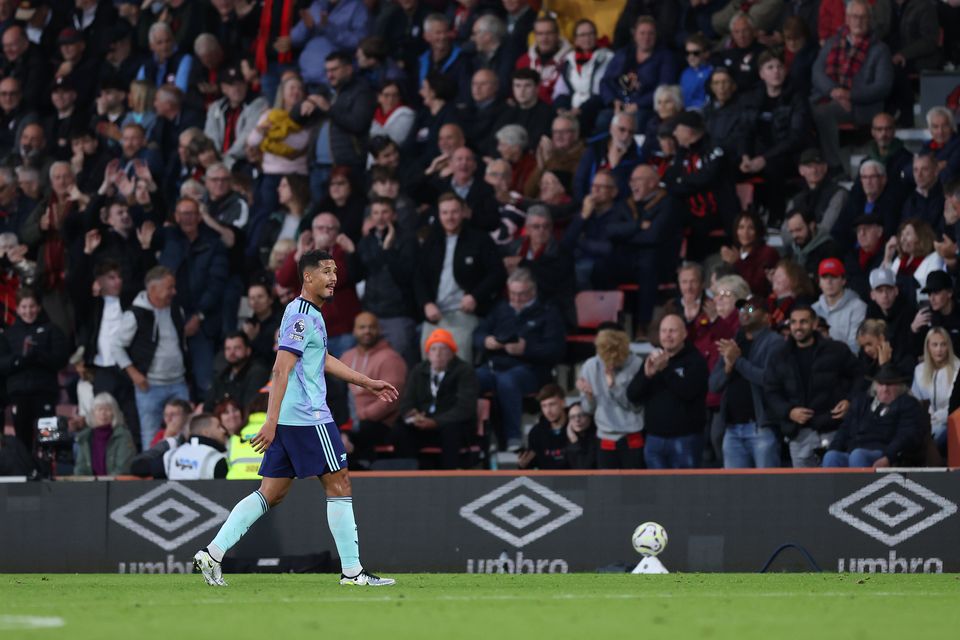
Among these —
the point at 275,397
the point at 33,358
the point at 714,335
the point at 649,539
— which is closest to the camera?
the point at 275,397

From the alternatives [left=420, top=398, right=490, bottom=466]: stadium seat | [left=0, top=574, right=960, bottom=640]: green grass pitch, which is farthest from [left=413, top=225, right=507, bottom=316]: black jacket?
[left=0, top=574, right=960, bottom=640]: green grass pitch

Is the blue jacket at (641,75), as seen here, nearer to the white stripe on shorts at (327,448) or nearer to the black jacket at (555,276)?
the black jacket at (555,276)

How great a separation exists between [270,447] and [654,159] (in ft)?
26.3

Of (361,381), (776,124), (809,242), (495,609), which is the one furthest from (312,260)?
(776,124)

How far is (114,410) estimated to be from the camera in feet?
57.1

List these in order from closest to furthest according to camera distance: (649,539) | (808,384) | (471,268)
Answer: (649,539), (808,384), (471,268)

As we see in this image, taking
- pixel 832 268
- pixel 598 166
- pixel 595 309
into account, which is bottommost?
pixel 595 309

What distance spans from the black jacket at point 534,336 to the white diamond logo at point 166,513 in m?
3.33

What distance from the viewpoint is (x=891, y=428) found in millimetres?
13938

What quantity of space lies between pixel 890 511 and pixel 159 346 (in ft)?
26.4

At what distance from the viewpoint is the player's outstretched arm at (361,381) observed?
34.4 ft

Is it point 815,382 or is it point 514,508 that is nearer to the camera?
point 514,508

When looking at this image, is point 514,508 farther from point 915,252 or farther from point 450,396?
point 915,252

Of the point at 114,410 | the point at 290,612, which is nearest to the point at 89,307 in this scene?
the point at 114,410
